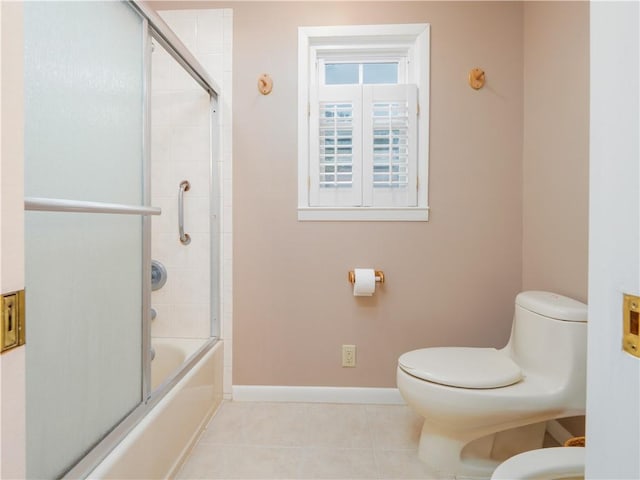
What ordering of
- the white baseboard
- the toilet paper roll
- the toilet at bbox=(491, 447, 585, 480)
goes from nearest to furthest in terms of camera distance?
1. the toilet at bbox=(491, 447, 585, 480)
2. the toilet paper roll
3. the white baseboard

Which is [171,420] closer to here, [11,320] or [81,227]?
[81,227]

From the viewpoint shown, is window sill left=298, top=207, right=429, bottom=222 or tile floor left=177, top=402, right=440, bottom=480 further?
window sill left=298, top=207, right=429, bottom=222

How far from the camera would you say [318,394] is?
1922mm

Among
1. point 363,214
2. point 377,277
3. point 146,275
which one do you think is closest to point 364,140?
point 363,214

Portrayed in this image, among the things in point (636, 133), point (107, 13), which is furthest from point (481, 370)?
point (107, 13)

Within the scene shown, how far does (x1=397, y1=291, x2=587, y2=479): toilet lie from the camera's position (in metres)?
1.27

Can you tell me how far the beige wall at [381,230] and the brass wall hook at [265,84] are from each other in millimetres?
31

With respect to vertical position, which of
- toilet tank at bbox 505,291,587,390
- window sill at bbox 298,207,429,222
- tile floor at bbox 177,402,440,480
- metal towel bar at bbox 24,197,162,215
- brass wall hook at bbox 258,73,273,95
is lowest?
tile floor at bbox 177,402,440,480

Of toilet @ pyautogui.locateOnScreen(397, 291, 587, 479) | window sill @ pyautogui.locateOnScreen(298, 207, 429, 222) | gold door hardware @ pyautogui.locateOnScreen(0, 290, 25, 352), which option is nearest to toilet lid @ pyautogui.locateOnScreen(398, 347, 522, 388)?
toilet @ pyautogui.locateOnScreen(397, 291, 587, 479)

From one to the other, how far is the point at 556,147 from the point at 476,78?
0.57 m

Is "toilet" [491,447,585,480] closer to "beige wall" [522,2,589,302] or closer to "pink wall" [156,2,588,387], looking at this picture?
"beige wall" [522,2,589,302]

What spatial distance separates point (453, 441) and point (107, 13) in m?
1.89

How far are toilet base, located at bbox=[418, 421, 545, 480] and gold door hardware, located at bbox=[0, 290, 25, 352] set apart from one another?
4.75 feet

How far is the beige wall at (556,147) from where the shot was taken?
143 centimetres
